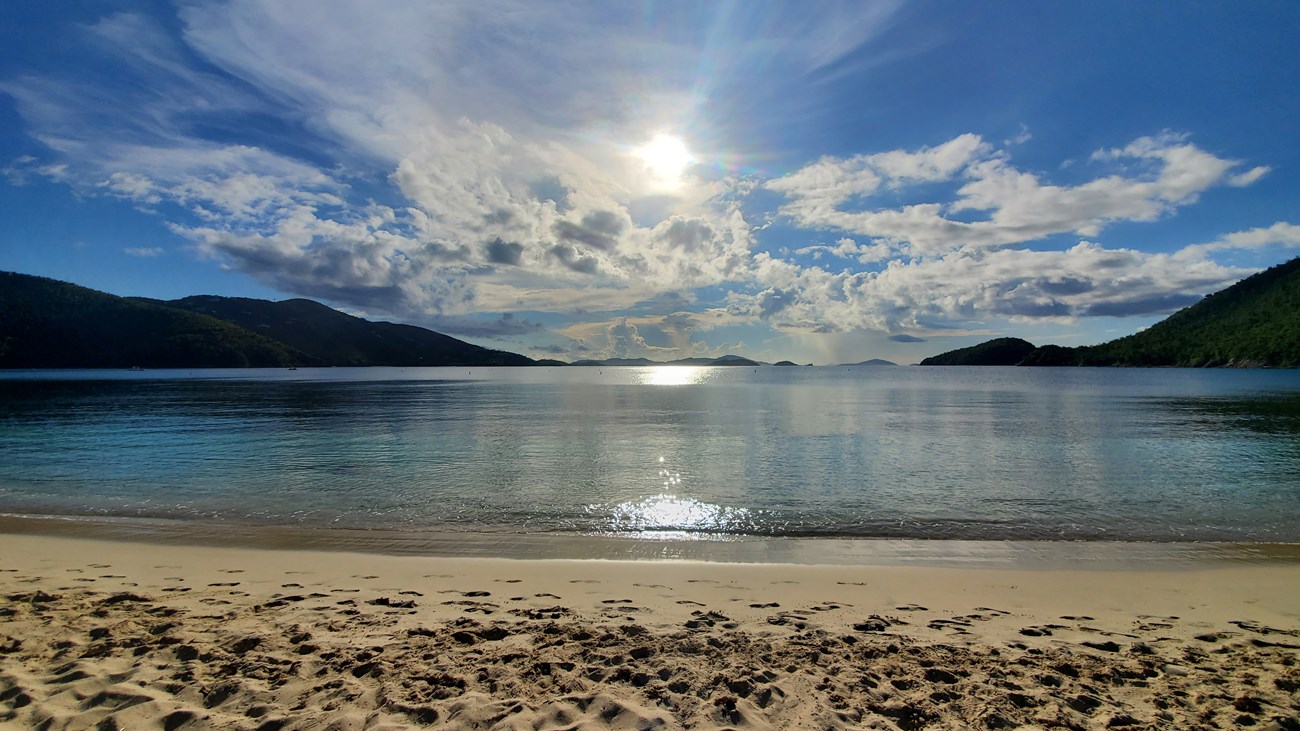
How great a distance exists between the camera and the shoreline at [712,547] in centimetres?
1424

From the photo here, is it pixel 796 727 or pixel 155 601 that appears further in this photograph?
pixel 155 601

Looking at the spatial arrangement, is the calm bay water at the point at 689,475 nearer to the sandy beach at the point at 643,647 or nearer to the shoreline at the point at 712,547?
the shoreline at the point at 712,547

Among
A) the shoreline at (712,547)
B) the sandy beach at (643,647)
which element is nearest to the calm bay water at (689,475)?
the shoreline at (712,547)

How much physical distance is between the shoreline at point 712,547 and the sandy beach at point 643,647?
115 centimetres

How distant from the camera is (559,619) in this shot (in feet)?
31.5

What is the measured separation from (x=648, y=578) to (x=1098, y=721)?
7.75 m

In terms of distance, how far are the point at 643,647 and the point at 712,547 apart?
7439 mm

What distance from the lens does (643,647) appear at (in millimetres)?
8266

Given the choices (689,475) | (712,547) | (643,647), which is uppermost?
(643,647)

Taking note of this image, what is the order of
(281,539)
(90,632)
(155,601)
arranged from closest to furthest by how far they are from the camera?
(90,632) → (155,601) → (281,539)

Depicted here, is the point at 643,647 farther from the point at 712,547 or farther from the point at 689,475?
the point at 689,475

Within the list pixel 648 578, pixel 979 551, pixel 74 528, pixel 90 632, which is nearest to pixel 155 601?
pixel 90 632

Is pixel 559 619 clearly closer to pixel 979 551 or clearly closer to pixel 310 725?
pixel 310 725

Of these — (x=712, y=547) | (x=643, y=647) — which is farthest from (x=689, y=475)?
(x=643, y=647)
